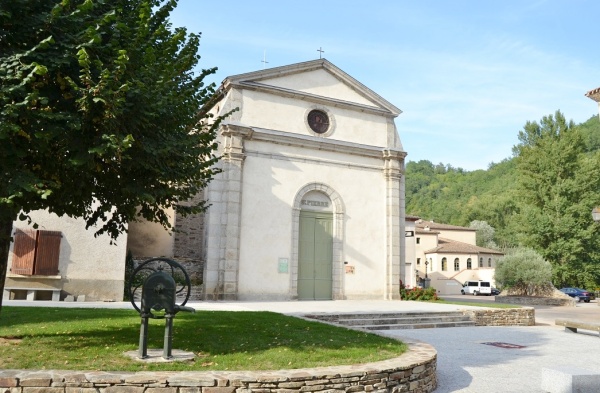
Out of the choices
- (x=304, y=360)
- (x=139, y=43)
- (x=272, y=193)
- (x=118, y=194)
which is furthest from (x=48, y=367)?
(x=272, y=193)

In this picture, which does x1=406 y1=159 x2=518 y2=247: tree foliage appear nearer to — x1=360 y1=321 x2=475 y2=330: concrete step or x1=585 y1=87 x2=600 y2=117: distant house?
x1=585 y1=87 x2=600 y2=117: distant house

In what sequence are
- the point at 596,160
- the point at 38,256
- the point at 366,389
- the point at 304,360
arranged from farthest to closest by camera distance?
the point at 596,160 < the point at 38,256 < the point at 304,360 < the point at 366,389

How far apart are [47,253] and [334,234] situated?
11.0 m

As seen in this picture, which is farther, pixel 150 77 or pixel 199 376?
pixel 150 77

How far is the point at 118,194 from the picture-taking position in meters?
7.59

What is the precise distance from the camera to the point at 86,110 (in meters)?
6.25

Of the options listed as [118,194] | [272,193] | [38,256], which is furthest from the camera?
[272,193]

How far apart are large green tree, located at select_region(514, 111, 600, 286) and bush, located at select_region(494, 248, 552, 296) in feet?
27.5

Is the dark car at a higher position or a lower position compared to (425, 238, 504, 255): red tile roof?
lower

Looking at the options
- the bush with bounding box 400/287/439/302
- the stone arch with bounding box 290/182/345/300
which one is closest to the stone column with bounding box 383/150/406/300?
the bush with bounding box 400/287/439/302

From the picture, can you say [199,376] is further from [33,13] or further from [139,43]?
[33,13]

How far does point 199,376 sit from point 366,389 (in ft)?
7.17

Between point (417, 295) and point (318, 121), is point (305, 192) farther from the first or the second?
point (417, 295)

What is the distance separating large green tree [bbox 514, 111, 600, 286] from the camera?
3922cm
